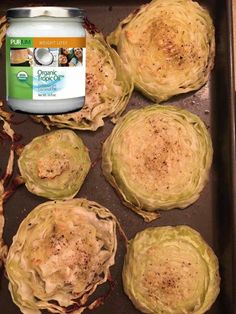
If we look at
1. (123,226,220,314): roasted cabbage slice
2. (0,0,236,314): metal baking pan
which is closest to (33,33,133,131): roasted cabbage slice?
(0,0,236,314): metal baking pan

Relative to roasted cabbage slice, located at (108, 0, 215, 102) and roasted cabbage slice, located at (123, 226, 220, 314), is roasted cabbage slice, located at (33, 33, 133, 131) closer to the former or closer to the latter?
roasted cabbage slice, located at (108, 0, 215, 102)

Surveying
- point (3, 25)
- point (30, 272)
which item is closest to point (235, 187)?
point (30, 272)

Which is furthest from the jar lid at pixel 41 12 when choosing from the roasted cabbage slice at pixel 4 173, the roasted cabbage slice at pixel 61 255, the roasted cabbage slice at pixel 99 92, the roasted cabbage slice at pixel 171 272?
the roasted cabbage slice at pixel 171 272

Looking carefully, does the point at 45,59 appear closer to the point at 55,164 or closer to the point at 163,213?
the point at 55,164

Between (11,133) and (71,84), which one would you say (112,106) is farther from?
(11,133)

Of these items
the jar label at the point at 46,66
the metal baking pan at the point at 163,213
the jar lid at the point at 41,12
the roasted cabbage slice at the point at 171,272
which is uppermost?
the jar lid at the point at 41,12

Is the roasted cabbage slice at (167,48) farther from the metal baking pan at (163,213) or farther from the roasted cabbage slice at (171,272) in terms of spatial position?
the roasted cabbage slice at (171,272)

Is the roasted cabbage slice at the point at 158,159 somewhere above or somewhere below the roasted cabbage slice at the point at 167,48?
below
